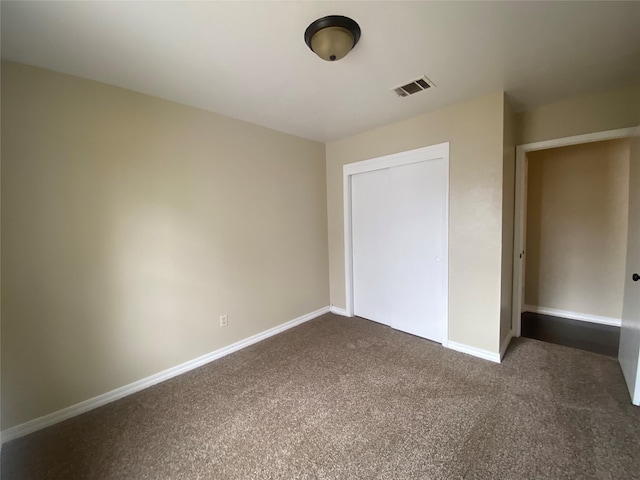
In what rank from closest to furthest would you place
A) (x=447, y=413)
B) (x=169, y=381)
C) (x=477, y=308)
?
(x=447, y=413) → (x=169, y=381) → (x=477, y=308)

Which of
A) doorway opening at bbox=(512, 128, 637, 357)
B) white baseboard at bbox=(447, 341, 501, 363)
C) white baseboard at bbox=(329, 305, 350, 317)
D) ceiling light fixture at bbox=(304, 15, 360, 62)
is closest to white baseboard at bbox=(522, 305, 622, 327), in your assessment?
doorway opening at bbox=(512, 128, 637, 357)

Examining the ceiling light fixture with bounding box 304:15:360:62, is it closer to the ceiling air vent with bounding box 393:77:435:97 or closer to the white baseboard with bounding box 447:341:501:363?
the ceiling air vent with bounding box 393:77:435:97

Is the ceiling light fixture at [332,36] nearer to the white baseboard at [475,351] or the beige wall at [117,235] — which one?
the beige wall at [117,235]

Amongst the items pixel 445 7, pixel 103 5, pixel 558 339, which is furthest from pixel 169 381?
pixel 558 339

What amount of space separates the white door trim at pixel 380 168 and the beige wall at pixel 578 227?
205cm

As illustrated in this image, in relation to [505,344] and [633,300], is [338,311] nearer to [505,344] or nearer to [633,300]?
[505,344]

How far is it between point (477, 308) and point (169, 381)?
3.01m

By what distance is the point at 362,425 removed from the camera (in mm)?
1801

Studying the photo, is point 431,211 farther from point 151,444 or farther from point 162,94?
point 151,444

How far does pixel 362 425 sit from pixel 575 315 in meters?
3.67

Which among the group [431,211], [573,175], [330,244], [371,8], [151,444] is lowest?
[151,444]

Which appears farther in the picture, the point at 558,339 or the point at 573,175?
the point at 573,175

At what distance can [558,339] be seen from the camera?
2.99 meters

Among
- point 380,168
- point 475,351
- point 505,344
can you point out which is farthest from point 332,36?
point 505,344
